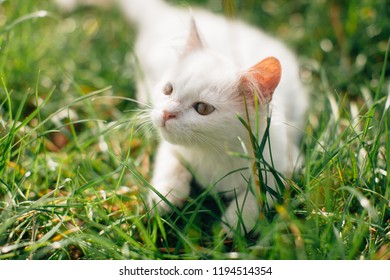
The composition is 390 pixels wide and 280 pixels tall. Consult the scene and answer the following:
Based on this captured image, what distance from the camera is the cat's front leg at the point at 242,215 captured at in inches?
51.7

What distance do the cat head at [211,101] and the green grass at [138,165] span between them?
0.18 metres

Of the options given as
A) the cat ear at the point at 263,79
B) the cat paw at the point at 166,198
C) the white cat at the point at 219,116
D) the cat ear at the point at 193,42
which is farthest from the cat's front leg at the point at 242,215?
the cat ear at the point at 193,42

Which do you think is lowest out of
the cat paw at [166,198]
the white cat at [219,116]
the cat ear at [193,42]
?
the cat paw at [166,198]

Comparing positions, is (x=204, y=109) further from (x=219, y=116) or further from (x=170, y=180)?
(x=170, y=180)

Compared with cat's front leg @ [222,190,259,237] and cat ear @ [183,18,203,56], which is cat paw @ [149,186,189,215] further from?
cat ear @ [183,18,203,56]

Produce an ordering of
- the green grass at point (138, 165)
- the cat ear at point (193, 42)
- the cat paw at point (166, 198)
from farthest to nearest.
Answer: the cat ear at point (193, 42) < the cat paw at point (166, 198) < the green grass at point (138, 165)

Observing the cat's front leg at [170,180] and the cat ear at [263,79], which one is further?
the cat's front leg at [170,180]

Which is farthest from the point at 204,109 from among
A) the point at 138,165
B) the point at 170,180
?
the point at 138,165

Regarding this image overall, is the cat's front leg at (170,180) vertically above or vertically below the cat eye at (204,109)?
below

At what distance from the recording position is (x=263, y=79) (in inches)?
51.0

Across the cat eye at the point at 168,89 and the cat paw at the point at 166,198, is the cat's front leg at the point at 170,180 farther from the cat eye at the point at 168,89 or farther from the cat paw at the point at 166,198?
the cat eye at the point at 168,89

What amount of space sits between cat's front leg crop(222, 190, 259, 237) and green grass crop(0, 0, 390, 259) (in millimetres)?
42

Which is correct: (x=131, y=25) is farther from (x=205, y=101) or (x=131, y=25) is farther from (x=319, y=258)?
(x=319, y=258)

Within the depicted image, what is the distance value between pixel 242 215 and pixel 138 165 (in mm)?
543
